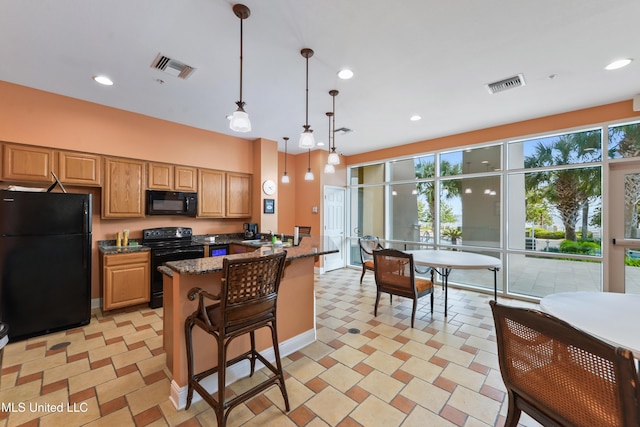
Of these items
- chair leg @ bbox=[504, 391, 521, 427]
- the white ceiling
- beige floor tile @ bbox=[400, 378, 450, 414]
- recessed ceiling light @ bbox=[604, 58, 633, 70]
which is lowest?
beige floor tile @ bbox=[400, 378, 450, 414]

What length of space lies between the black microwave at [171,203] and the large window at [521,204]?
4151mm

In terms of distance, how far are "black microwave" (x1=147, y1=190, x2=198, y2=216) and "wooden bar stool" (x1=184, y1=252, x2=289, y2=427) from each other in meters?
2.79

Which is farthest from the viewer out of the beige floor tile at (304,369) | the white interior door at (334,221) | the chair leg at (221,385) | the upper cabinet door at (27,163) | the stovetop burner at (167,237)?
the white interior door at (334,221)

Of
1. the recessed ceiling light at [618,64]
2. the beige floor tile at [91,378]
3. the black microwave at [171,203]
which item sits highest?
the recessed ceiling light at [618,64]

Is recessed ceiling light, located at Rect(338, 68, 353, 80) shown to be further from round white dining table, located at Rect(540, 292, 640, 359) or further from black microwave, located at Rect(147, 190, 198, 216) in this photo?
black microwave, located at Rect(147, 190, 198, 216)

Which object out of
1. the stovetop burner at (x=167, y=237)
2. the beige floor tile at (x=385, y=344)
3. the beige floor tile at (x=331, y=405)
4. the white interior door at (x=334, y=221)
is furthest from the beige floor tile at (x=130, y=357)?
the white interior door at (x=334, y=221)

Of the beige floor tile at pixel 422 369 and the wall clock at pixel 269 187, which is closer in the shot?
the beige floor tile at pixel 422 369

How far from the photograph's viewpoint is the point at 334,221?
6141 millimetres

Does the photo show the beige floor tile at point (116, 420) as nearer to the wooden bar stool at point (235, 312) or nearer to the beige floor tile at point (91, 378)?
the wooden bar stool at point (235, 312)

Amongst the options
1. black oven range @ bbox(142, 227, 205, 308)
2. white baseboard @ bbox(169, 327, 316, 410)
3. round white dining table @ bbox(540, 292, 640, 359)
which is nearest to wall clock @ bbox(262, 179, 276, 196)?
black oven range @ bbox(142, 227, 205, 308)

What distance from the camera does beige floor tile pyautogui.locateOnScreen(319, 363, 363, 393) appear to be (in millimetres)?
2055

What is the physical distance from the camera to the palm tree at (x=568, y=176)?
144 inches

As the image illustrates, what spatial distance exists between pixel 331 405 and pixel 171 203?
3755 millimetres

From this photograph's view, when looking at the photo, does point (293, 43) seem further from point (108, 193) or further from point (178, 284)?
point (108, 193)
